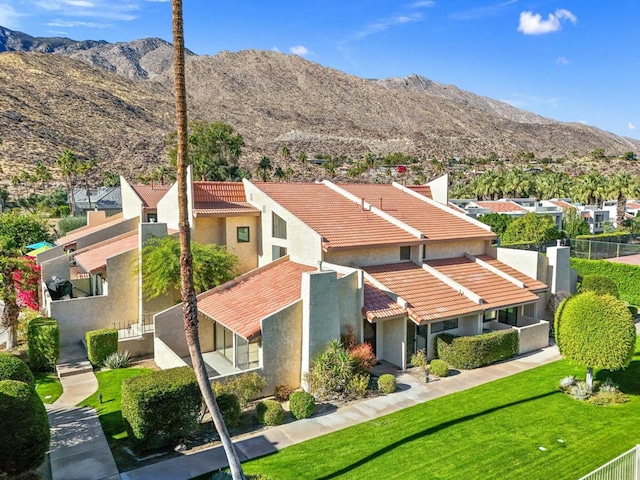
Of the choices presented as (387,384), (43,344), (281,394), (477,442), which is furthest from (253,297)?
(477,442)

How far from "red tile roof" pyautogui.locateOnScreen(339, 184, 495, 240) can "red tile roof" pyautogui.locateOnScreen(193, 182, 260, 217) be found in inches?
270

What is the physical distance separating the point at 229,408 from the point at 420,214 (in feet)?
59.5

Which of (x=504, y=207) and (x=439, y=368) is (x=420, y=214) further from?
(x=504, y=207)

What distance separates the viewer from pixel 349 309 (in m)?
20.8

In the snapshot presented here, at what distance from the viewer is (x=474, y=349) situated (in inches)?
853

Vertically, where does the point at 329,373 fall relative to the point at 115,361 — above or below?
above

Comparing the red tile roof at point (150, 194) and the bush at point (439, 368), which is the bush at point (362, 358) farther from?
the red tile roof at point (150, 194)

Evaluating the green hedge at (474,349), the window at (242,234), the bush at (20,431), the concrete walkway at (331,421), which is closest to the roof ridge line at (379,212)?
the green hedge at (474,349)

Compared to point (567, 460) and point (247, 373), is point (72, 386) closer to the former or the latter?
point (247, 373)

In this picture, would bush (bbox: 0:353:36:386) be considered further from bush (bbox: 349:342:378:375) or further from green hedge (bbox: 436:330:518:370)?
green hedge (bbox: 436:330:518:370)

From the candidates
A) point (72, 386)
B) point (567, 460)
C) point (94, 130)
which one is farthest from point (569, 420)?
point (94, 130)

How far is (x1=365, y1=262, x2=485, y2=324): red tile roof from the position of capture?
21.8 m

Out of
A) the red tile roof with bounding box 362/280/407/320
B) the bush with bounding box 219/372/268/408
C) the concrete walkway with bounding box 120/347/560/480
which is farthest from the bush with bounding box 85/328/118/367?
Result: the red tile roof with bounding box 362/280/407/320

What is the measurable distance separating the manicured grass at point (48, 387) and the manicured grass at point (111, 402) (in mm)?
1526
